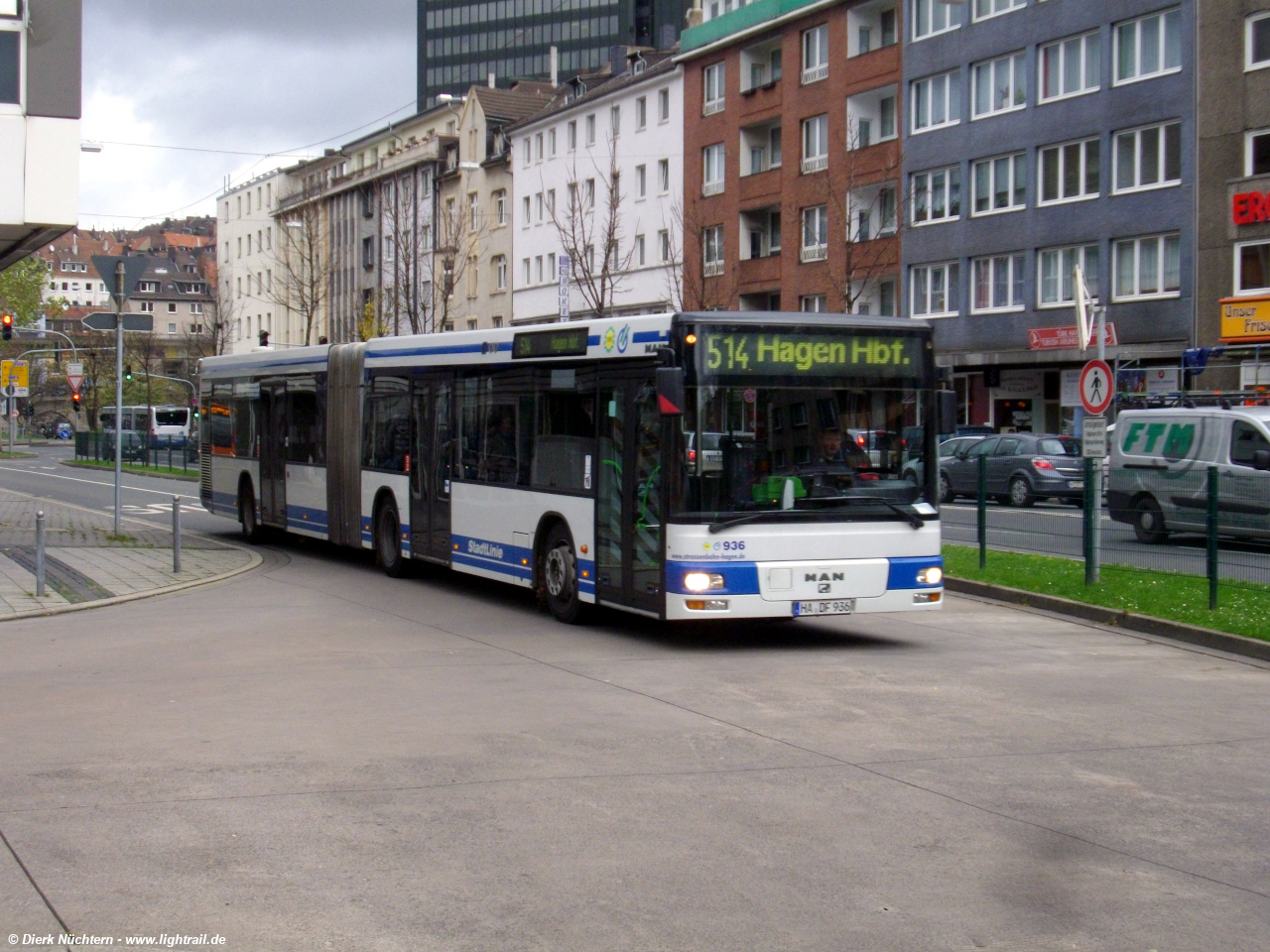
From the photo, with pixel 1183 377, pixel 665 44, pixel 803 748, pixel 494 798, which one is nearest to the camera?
pixel 494 798

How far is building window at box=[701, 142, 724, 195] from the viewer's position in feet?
200

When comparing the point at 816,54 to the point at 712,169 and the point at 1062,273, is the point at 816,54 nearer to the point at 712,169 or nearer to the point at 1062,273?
the point at 712,169

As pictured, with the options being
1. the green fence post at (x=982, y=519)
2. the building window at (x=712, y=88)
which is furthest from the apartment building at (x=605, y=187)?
the green fence post at (x=982, y=519)

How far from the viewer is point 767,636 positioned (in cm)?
1372

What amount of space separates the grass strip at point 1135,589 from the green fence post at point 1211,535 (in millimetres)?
86

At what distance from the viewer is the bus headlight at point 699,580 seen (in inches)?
480

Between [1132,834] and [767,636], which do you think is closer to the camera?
[1132,834]

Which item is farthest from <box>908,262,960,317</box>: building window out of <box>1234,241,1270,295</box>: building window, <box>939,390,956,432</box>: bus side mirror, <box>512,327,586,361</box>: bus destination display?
<box>939,390,956,432</box>: bus side mirror

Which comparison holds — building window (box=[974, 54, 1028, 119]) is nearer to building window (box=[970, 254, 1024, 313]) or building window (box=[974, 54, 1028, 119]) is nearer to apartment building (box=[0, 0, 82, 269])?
building window (box=[970, 254, 1024, 313])

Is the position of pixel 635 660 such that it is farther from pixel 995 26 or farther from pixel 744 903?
pixel 995 26

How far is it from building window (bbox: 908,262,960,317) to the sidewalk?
29888 millimetres

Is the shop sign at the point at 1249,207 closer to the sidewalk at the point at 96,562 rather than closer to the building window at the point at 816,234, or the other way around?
the building window at the point at 816,234

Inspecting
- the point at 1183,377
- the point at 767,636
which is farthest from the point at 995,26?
the point at 767,636

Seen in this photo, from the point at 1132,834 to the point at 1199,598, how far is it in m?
8.95
